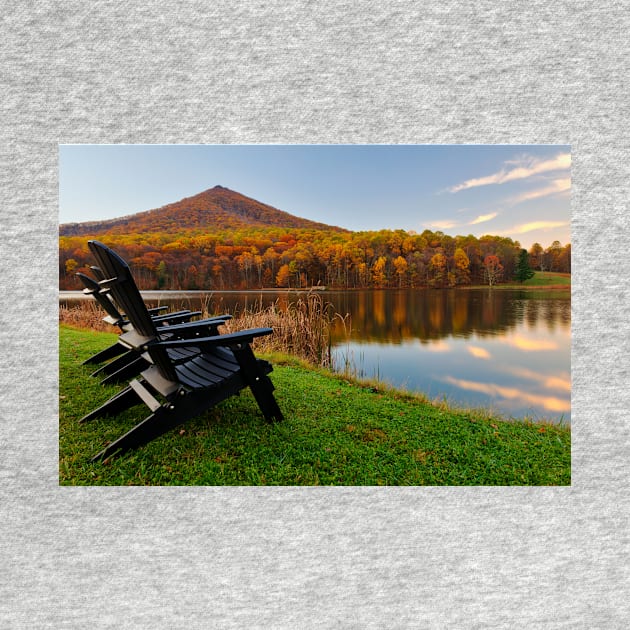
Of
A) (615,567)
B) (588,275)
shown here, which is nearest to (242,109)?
(588,275)

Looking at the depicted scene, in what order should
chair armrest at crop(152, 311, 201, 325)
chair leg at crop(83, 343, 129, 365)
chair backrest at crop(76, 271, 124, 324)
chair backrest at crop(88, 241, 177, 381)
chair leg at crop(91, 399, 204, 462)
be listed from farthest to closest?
chair leg at crop(83, 343, 129, 365)
chair armrest at crop(152, 311, 201, 325)
chair backrest at crop(76, 271, 124, 324)
chair leg at crop(91, 399, 204, 462)
chair backrest at crop(88, 241, 177, 381)

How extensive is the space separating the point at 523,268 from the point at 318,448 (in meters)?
1.59

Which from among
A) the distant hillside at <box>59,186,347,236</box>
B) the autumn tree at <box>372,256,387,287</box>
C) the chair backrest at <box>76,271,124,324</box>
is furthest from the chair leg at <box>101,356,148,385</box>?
the autumn tree at <box>372,256,387,287</box>

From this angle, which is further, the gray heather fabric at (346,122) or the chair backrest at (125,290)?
the gray heather fabric at (346,122)

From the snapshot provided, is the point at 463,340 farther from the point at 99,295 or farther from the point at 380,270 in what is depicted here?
the point at 99,295

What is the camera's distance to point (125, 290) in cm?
155

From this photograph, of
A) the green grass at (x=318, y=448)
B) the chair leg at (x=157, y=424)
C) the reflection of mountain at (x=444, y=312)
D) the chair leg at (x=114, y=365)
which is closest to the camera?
the chair leg at (x=157, y=424)

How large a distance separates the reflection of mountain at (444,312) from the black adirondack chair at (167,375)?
2.84 ft

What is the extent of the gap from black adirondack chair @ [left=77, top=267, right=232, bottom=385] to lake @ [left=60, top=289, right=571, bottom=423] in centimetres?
17

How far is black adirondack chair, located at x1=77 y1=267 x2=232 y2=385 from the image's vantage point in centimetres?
197

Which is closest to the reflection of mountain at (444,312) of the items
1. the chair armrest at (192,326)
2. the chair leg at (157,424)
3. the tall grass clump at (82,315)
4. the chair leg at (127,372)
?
the chair armrest at (192,326)

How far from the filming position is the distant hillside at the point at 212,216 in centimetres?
246

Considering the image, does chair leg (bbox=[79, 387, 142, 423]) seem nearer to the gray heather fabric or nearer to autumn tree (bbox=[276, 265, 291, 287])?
the gray heather fabric

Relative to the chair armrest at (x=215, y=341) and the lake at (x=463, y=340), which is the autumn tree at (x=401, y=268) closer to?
the lake at (x=463, y=340)
